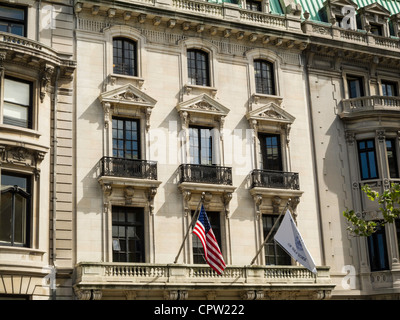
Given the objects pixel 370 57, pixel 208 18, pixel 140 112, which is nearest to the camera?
pixel 140 112

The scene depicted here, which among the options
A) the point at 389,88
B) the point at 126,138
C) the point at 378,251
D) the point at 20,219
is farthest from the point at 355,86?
the point at 20,219

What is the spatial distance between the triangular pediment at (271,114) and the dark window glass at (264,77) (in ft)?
4.18

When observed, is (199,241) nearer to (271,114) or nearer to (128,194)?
(128,194)

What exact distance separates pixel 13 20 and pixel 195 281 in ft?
48.0

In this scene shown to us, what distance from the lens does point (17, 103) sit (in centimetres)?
2703

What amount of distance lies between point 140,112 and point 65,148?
4182mm

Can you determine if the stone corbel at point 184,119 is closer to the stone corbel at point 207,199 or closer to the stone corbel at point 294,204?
the stone corbel at point 207,199

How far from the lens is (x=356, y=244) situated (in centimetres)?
3303

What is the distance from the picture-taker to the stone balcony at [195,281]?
84.7ft

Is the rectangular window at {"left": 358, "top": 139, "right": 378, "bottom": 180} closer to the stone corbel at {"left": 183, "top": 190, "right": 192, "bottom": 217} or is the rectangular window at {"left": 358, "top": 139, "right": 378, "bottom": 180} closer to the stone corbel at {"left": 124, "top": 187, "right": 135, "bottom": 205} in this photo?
the stone corbel at {"left": 183, "top": 190, "right": 192, "bottom": 217}

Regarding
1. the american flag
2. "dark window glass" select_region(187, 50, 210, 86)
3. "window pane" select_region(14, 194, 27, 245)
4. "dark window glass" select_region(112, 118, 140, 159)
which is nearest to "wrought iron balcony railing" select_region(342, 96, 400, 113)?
"dark window glass" select_region(187, 50, 210, 86)

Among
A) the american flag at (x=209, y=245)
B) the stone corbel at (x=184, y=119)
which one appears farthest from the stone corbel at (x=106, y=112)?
the american flag at (x=209, y=245)
